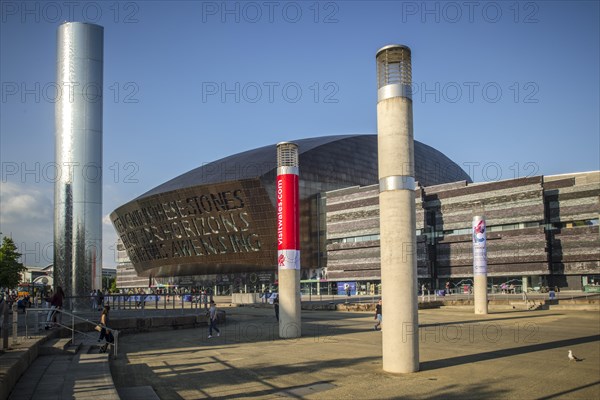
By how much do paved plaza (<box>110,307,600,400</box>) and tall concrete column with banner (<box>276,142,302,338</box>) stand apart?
110 cm

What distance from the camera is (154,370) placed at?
1672 centimetres

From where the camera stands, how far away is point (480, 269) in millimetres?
40062

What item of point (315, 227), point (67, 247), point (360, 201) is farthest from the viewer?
point (315, 227)

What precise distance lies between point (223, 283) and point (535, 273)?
55012 mm

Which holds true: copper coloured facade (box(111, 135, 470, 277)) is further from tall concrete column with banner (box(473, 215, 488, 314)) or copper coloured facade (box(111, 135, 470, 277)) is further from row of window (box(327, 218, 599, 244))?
tall concrete column with banner (box(473, 215, 488, 314))

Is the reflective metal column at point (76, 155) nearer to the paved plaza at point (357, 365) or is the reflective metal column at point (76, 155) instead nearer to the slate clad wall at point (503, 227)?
the paved plaza at point (357, 365)

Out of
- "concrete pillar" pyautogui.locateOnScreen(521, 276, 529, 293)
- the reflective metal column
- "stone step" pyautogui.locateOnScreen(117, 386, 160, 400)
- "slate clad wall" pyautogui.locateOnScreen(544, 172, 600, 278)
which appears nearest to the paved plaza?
"stone step" pyautogui.locateOnScreen(117, 386, 160, 400)

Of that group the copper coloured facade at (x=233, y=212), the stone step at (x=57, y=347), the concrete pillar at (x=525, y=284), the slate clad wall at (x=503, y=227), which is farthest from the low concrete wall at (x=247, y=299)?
the stone step at (x=57, y=347)

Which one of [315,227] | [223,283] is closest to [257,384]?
[315,227]

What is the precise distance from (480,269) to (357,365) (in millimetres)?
26040

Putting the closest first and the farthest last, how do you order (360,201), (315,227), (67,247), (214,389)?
(214,389)
(67,247)
(360,201)
(315,227)

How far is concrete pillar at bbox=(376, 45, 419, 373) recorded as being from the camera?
15.5 meters

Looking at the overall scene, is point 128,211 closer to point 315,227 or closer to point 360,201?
point 315,227

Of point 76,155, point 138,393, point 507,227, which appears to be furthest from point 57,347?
point 507,227
